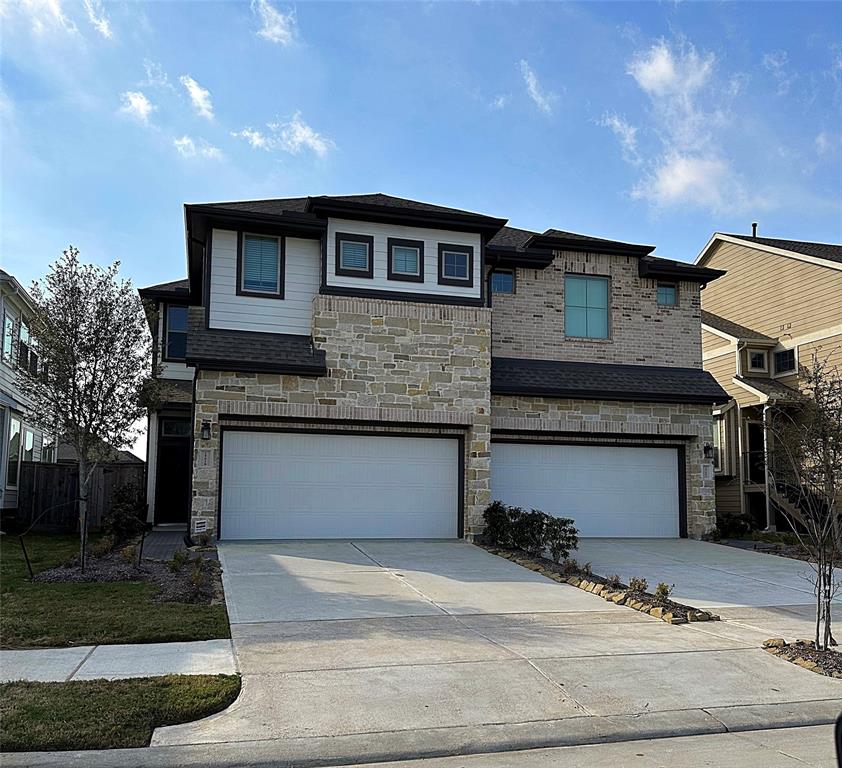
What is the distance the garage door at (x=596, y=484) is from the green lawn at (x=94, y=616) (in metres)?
9.09

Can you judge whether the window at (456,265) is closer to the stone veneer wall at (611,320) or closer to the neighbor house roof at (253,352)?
the stone veneer wall at (611,320)

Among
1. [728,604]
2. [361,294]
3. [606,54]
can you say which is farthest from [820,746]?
[361,294]

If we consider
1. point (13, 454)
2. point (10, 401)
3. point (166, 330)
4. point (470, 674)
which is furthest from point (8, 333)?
point (470, 674)

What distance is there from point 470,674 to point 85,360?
762 cm

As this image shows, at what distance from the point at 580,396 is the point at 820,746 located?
41.3ft

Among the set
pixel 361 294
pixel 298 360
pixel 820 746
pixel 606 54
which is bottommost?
pixel 820 746

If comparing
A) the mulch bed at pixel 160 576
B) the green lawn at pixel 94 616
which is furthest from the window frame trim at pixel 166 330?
the green lawn at pixel 94 616

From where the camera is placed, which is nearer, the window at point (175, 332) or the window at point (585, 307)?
the window at point (585, 307)

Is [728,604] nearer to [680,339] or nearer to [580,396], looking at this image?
[580,396]

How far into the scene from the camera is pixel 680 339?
20.4 metres

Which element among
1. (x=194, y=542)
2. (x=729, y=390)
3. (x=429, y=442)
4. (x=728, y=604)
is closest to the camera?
(x=728, y=604)

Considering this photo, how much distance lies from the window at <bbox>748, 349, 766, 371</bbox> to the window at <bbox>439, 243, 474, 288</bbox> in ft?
39.6

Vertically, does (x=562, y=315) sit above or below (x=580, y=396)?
above

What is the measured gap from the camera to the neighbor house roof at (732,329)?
2566 cm
